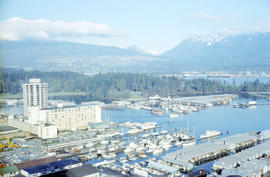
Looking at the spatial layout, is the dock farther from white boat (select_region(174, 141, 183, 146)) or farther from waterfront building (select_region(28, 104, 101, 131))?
waterfront building (select_region(28, 104, 101, 131))

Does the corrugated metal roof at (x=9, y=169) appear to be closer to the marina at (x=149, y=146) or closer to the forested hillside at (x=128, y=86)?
the marina at (x=149, y=146)

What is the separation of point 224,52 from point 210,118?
37.4 metres

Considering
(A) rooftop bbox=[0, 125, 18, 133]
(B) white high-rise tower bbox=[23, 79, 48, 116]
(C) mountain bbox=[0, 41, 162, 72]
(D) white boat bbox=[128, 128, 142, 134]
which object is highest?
(C) mountain bbox=[0, 41, 162, 72]

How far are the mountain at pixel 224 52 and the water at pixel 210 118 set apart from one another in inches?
649

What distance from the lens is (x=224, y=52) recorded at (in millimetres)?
43938

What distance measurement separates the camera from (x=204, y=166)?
4.65 m

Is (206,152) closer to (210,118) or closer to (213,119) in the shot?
(213,119)

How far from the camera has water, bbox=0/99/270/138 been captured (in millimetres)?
7203

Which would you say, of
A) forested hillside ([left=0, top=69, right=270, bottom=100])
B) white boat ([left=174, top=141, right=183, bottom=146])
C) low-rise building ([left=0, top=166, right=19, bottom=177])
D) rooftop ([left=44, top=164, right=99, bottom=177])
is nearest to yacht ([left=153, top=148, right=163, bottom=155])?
white boat ([left=174, top=141, right=183, bottom=146])

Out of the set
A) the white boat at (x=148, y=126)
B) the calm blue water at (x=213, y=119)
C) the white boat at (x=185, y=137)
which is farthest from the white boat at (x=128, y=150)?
the calm blue water at (x=213, y=119)

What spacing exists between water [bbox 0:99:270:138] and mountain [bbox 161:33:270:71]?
1648cm

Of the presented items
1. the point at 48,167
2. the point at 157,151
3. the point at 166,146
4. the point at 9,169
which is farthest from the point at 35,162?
the point at 166,146

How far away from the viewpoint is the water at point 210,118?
23.6ft

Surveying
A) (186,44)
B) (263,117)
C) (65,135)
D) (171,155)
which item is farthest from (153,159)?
(186,44)
